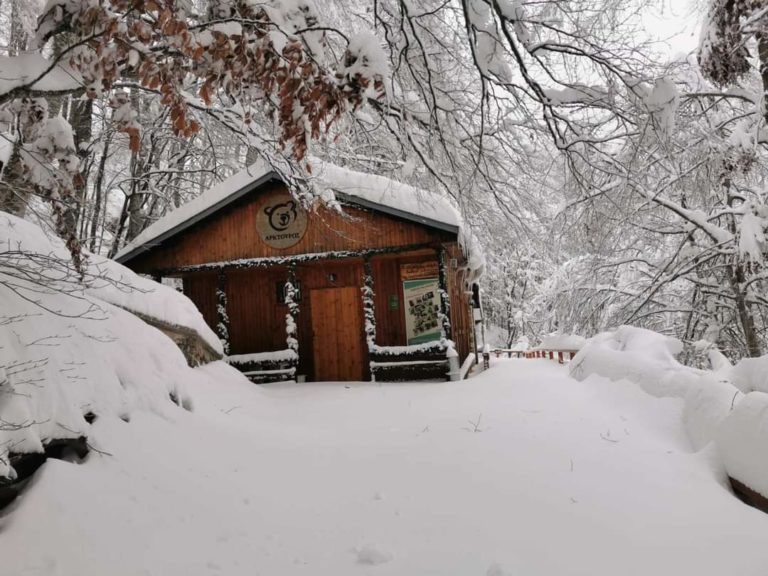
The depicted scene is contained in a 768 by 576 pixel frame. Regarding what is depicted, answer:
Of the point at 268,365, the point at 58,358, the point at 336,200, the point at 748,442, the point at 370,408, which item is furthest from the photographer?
the point at 268,365

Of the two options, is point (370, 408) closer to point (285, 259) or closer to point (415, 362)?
point (415, 362)

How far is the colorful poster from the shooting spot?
1289 cm

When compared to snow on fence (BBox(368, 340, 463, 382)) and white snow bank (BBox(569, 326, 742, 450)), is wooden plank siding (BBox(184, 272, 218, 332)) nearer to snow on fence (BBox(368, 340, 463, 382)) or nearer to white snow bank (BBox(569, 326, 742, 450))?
snow on fence (BBox(368, 340, 463, 382))

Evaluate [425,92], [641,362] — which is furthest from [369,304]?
[425,92]

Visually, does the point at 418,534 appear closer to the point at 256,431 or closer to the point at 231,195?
the point at 256,431

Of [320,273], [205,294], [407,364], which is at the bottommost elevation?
[407,364]

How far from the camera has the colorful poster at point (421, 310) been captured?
12.9m

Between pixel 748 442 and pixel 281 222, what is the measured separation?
10.9 m

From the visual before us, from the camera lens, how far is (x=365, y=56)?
2848 millimetres

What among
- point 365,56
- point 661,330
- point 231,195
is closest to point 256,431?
point 365,56

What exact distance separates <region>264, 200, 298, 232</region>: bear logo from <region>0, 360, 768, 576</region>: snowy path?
23.5ft

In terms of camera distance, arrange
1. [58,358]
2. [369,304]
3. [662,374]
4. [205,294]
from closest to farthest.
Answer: [58,358] → [662,374] → [369,304] → [205,294]

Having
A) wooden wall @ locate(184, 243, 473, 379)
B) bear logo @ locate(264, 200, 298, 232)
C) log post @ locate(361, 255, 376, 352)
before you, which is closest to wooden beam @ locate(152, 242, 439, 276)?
log post @ locate(361, 255, 376, 352)

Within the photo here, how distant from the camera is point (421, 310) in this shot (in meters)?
13.1
